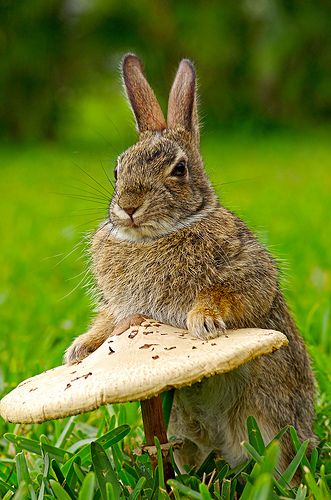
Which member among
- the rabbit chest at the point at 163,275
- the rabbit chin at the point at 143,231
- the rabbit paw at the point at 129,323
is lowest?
the rabbit paw at the point at 129,323

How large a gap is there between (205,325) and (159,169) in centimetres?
55

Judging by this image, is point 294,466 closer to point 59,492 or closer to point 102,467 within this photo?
point 102,467

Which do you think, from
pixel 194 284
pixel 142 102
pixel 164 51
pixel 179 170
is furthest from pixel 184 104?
pixel 164 51

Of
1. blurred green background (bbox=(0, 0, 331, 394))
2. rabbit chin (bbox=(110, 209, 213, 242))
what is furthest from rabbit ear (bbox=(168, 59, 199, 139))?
blurred green background (bbox=(0, 0, 331, 394))

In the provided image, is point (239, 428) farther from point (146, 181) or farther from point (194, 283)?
point (146, 181)

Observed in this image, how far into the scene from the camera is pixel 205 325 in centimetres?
223

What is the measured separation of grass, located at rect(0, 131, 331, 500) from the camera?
2.36m

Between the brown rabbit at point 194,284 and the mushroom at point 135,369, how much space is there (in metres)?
0.13

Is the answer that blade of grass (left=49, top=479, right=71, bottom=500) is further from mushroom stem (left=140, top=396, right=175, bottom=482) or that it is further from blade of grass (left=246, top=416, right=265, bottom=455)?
blade of grass (left=246, top=416, right=265, bottom=455)

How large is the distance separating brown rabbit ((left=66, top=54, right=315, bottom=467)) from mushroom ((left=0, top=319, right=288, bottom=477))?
0.43 ft

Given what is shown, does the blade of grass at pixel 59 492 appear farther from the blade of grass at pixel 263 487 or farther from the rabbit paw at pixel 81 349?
the blade of grass at pixel 263 487

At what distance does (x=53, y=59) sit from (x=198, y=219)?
44.8 ft

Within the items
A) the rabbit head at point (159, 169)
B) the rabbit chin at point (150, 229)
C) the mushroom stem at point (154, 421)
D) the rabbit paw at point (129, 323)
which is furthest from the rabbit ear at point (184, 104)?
the mushroom stem at point (154, 421)

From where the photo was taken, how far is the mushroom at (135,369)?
196 cm
